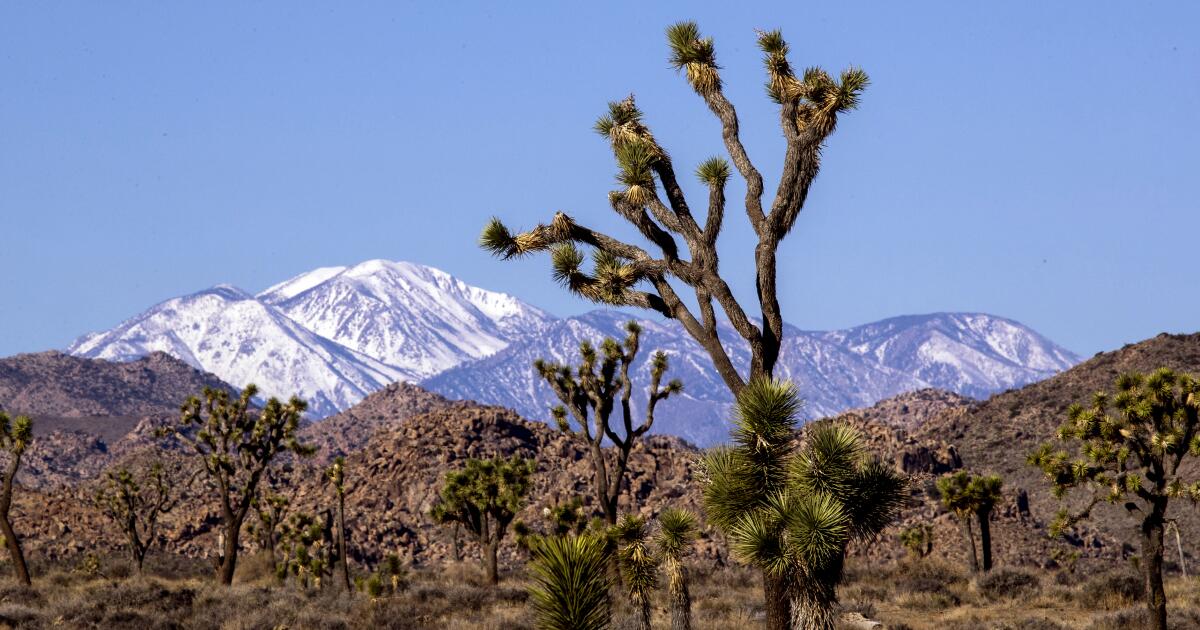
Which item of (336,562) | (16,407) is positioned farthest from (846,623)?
(16,407)

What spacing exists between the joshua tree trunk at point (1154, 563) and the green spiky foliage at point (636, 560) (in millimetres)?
9494

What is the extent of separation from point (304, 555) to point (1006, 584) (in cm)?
2215

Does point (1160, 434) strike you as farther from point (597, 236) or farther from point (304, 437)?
point (304, 437)

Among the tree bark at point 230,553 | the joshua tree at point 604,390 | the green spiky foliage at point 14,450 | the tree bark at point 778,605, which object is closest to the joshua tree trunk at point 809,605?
the tree bark at point 778,605

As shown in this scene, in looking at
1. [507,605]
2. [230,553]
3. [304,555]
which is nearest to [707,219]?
[507,605]

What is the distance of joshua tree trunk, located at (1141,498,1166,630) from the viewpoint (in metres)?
24.3

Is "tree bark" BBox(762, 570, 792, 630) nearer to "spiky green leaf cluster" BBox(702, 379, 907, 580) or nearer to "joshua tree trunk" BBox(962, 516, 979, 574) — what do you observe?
"spiky green leaf cluster" BBox(702, 379, 907, 580)

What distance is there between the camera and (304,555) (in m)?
45.6

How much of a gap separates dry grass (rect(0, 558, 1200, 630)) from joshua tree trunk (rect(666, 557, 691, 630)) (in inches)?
74.1

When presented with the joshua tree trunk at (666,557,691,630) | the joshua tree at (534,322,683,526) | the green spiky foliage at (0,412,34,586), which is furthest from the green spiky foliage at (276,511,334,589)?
the joshua tree trunk at (666,557,691,630)

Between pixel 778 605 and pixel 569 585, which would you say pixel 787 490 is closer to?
pixel 778 605

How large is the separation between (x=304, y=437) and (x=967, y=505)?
116224 mm

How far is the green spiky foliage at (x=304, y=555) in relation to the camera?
1794 inches

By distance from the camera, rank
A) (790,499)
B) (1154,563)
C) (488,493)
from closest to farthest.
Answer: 1. (790,499)
2. (1154,563)
3. (488,493)
